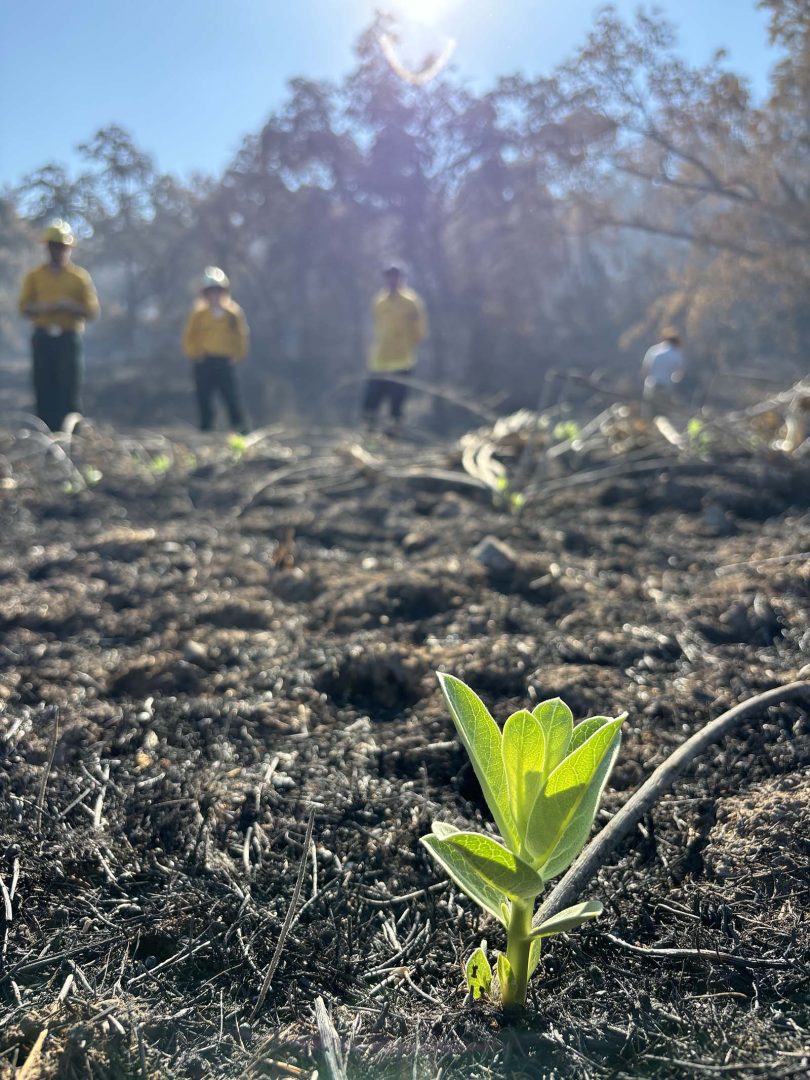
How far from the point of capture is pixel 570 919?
982mm

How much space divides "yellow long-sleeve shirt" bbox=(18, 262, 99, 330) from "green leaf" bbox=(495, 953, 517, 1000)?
256 inches

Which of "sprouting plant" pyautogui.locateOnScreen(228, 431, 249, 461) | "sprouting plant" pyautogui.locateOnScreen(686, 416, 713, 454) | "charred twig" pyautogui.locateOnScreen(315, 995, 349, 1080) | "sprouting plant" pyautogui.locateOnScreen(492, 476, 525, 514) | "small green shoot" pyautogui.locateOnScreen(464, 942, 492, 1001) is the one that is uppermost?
"sprouting plant" pyautogui.locateOnScreen(686, 416, 713, 454)

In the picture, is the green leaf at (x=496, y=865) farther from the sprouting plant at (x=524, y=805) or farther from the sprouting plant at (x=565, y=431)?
the sprouting plant at (x=565, y=431)

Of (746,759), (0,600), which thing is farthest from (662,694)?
(0,600)

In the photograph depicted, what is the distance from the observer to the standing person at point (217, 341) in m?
7.41

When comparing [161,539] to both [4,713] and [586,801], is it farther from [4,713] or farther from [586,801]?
[586,801]

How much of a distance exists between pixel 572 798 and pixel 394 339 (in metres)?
6.99

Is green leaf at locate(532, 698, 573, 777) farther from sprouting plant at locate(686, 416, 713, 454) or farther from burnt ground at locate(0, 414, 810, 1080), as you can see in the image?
sprouting plant at locate(686, 416, 713, 454)

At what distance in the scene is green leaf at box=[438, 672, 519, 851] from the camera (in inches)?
43.8

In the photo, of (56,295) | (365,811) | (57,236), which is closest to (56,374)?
(56,295)

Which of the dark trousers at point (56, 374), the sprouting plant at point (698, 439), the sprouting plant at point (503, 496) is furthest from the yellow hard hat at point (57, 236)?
the sprouting plant at point (698, 439)

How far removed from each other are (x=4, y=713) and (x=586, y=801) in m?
1.50

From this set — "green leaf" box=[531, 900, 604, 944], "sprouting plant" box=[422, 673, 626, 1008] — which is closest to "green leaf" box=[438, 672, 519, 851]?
"sprouting plant" box=[422, 673, 626, 1008]

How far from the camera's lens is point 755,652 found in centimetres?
212
